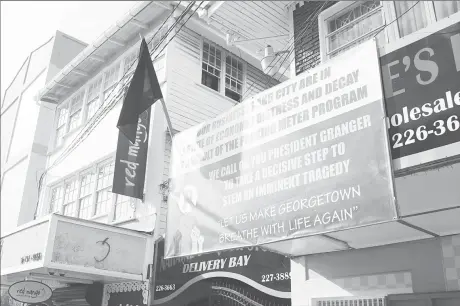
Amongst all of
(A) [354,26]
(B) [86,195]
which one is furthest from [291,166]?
(B) [86,195]

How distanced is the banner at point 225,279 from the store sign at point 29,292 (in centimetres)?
283

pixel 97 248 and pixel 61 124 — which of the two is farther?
pixel 61 124

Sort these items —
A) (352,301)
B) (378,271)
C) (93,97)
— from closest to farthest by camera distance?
(378,271), (352,301), (93,97)

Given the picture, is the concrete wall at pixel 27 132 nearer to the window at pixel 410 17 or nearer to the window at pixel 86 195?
the window at pixel 86 195

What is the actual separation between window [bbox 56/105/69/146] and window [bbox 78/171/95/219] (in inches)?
120

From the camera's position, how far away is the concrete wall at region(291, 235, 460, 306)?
5398mm

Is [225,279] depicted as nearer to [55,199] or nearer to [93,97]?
[55,199]

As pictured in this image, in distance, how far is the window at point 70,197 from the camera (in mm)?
14766

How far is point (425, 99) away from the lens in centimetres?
479

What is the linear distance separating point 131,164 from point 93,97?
540cm

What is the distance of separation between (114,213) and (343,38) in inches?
307

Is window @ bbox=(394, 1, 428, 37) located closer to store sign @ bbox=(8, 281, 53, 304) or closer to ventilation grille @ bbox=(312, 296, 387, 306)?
ventilation grille @ bbox=(312, 296, 387, 306)

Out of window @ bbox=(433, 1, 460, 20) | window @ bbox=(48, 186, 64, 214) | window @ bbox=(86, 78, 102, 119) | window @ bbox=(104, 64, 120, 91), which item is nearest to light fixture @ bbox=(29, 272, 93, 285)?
window @ bbox=(48, 186, 64, 214)

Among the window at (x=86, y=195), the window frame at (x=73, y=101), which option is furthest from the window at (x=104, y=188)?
the window frame at (x=73, y=101)
